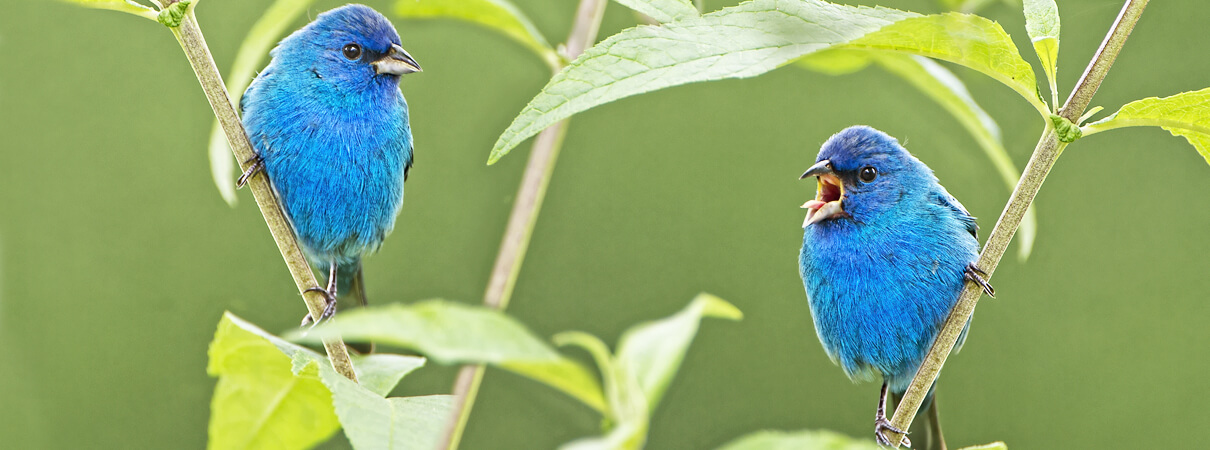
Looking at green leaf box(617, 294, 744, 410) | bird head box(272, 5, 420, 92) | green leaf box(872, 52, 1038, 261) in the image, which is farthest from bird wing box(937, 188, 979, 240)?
green leaf box(617, 294, 744, 410)

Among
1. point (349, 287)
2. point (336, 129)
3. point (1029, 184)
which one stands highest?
point (1029, 184)

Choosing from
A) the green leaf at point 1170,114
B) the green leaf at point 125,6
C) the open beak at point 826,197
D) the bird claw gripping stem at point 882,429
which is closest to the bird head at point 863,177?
the open beak at point 826,197

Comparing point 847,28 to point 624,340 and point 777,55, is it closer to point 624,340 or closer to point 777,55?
point 777,55

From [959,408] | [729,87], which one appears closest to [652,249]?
[729,87]

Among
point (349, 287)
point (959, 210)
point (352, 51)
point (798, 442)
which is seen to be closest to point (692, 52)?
point (798, 442)

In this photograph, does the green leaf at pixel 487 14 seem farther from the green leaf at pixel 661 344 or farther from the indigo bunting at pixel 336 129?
the green leaf at pixel 661 344

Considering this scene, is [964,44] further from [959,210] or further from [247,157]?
[959,210]
